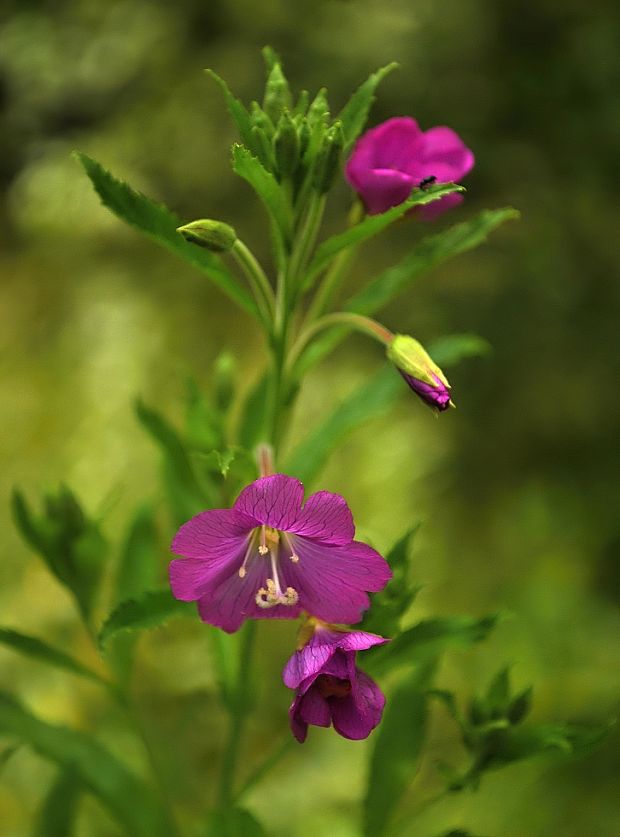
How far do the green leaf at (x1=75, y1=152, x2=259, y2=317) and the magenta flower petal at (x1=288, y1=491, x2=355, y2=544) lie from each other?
30 cm

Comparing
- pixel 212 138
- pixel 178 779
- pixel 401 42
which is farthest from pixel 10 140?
pixel 178 779

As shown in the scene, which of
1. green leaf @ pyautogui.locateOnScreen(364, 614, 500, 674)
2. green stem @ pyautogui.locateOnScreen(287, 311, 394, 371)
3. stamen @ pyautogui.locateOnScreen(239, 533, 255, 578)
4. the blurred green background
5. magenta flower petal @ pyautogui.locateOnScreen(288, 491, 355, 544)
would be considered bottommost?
the blurred green background

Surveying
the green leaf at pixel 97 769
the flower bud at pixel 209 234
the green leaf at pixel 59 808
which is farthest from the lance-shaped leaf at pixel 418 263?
the green leaf at pixel 59 808

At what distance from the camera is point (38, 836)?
58.2 inches

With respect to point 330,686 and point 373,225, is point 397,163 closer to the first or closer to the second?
point 373,225

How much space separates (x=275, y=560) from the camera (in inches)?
40.0

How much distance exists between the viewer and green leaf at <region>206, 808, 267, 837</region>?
1.13 metres

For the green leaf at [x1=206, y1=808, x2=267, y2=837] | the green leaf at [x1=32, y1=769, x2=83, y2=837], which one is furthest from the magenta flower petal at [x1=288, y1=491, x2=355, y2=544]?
the green leaf at [x1=32, y1=769, x2=83, y2=837]

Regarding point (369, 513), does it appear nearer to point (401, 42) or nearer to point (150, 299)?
point (150, 299)

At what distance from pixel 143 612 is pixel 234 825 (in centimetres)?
32

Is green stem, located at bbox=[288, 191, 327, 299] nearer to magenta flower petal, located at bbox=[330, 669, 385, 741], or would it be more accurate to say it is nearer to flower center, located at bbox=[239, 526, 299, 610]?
flower center, located at bbox=[239, 526, 299, 610]

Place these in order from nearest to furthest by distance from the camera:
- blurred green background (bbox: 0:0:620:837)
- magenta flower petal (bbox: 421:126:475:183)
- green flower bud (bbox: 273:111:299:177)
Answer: green flower bud (bbox: 273:111:299:177) < magenta flower petal (bbox: 421:126:475:183) < blurred green background (bbox: 0:0:620:837)

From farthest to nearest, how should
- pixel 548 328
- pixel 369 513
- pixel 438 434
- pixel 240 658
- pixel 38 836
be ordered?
pixel 548 328 → pixel 438 434 → pixel 369 513 → pixel 38 836 → pixel 240 658

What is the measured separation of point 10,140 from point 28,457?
141 cm
